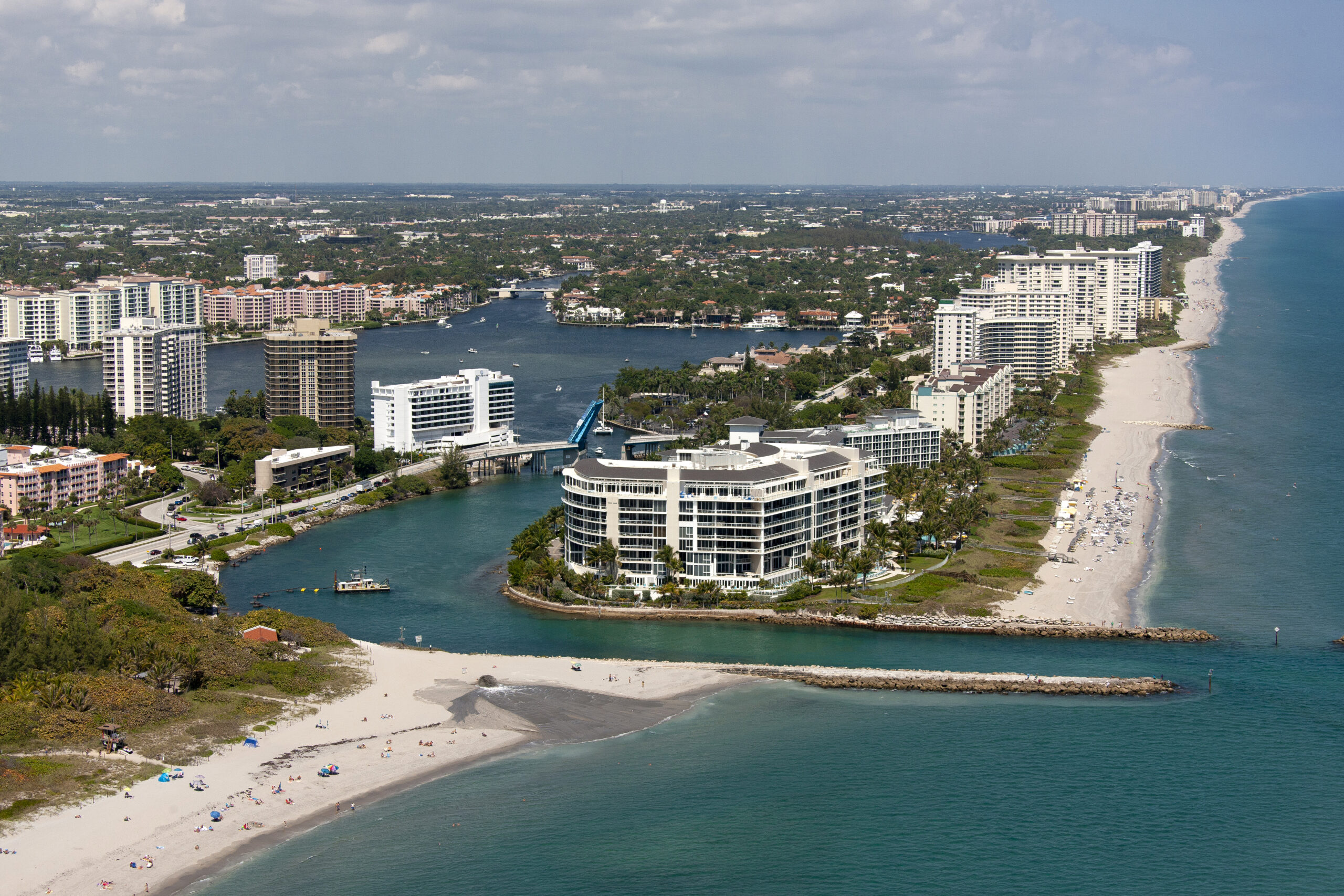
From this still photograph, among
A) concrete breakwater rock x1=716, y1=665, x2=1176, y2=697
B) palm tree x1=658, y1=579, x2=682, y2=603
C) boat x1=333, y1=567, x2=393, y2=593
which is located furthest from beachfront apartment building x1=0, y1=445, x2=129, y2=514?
concrete breakwater rock x1=716, y1=665, x2=1176, y2=697

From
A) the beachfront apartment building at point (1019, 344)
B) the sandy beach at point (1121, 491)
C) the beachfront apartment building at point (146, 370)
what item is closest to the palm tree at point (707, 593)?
the sandy beach at point (1121, 491)

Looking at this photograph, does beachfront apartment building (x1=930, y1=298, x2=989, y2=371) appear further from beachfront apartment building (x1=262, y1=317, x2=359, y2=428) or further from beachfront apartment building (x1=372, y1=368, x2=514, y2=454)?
beachfront apartment building (x1=262, y1=317, x2=359, y2=428)

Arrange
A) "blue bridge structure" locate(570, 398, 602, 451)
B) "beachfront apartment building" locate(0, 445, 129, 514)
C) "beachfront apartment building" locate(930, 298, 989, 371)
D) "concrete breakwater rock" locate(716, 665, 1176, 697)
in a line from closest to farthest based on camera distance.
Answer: "concrete breakwater rock" locate(716, 665, 1176, 697) → "beachfront apartment building" locate(0, 445, 129, 514) → "blue bridge structure" locate(570, 398, 602, 451) → "beachfront apartment building" locate(930, 298, 989, 371)

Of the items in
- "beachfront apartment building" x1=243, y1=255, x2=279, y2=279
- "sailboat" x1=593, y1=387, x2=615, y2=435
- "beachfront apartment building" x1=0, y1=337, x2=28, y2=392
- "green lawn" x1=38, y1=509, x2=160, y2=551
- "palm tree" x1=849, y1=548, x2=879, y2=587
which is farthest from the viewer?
"beachfront apartment building" x1=243, y1=255, x2=279, y2=279

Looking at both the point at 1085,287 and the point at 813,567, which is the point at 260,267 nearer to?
the point at 1085,287

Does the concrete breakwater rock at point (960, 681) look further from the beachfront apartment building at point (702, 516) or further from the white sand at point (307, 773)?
the beachfront apartment building at point (702, 516)

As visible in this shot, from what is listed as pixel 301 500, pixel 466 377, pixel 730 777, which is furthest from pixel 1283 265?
pixel 730 777

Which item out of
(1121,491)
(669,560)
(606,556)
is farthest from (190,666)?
(1121,491)

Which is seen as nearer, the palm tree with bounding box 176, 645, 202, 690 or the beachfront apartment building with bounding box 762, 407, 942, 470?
the palm tree with bounding box 176, 645, 202, 690
